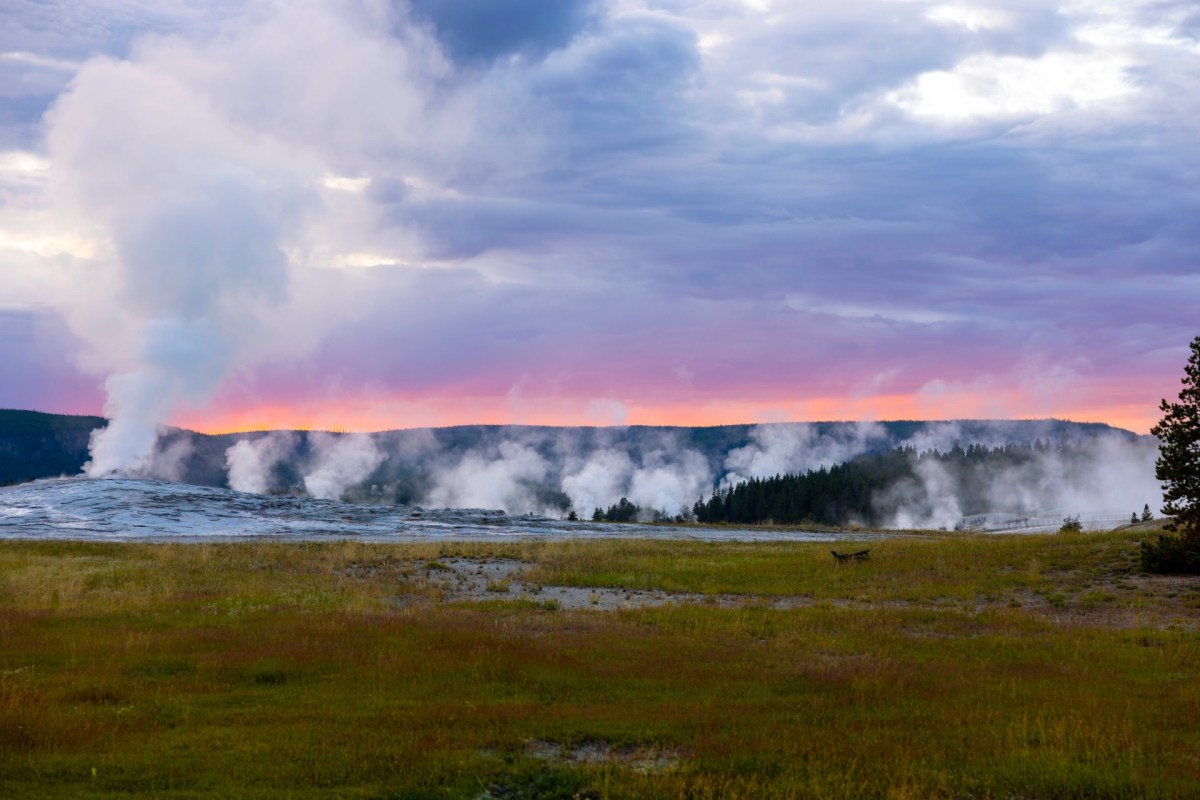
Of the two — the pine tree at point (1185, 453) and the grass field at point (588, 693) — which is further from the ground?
the pine tree at point (1185, 453)

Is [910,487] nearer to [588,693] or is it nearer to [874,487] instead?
[874,487]

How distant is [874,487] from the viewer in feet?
458

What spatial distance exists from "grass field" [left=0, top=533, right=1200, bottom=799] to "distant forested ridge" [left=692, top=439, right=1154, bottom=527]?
102 meters

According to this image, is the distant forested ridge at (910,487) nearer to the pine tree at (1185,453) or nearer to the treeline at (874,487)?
the treeline at (874,487)

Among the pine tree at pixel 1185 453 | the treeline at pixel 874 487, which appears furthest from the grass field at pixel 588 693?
the treeline at pixel 874 487

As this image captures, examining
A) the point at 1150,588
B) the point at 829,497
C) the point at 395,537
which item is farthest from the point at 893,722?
the point at 829,497

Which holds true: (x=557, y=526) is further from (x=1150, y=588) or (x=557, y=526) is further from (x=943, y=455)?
(x=943, y=455)

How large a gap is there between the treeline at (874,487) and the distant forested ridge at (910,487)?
0.14m

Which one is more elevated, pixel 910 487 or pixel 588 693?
pixel 910 487

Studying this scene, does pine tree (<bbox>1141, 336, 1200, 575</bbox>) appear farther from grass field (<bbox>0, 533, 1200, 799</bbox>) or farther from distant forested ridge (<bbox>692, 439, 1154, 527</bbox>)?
distant forested ridge (<bbox>692, 439, 1154, 527</bbox>)

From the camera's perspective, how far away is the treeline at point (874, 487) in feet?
436

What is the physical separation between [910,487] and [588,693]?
465 feet

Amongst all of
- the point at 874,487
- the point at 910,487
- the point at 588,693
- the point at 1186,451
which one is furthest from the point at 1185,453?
the point at 910,487

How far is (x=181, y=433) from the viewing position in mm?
171125
